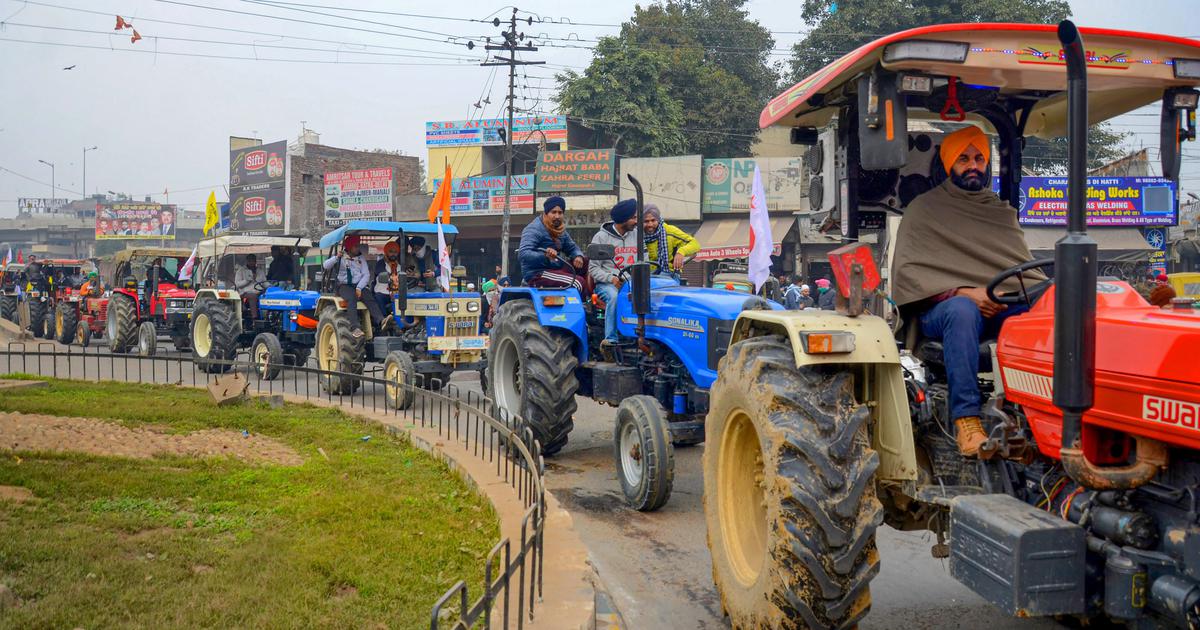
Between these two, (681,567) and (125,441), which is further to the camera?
(125,441)

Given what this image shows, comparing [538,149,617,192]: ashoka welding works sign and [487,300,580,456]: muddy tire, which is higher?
[538,149,617,192]: ashoka welding works sign

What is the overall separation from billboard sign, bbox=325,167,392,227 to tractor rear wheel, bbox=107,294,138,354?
1938cm

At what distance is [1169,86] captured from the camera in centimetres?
415

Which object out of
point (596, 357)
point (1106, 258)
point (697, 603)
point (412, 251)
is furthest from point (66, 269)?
point (1106, 258)

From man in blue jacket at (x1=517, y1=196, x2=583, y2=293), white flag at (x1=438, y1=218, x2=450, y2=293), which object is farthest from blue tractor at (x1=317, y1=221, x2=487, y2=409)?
man in blue jacket at (x1=517, y1=196, x2=583, y2=293)

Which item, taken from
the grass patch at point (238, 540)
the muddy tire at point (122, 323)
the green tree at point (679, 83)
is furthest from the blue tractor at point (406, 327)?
the green tree at point (679, 83)

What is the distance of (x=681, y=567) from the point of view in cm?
561

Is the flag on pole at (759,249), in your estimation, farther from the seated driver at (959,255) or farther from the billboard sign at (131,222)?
the billboard sign at (131,222)

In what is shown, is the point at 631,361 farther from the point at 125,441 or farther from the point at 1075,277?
the point at 1075,277

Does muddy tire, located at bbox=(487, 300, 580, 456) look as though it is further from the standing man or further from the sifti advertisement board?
the sifti advertisement board

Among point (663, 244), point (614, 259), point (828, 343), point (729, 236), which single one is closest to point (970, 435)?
point (828, 343)

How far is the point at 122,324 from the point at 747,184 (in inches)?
755

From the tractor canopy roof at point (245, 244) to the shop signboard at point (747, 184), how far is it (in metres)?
16.6

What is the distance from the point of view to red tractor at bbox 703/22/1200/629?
2891mm
